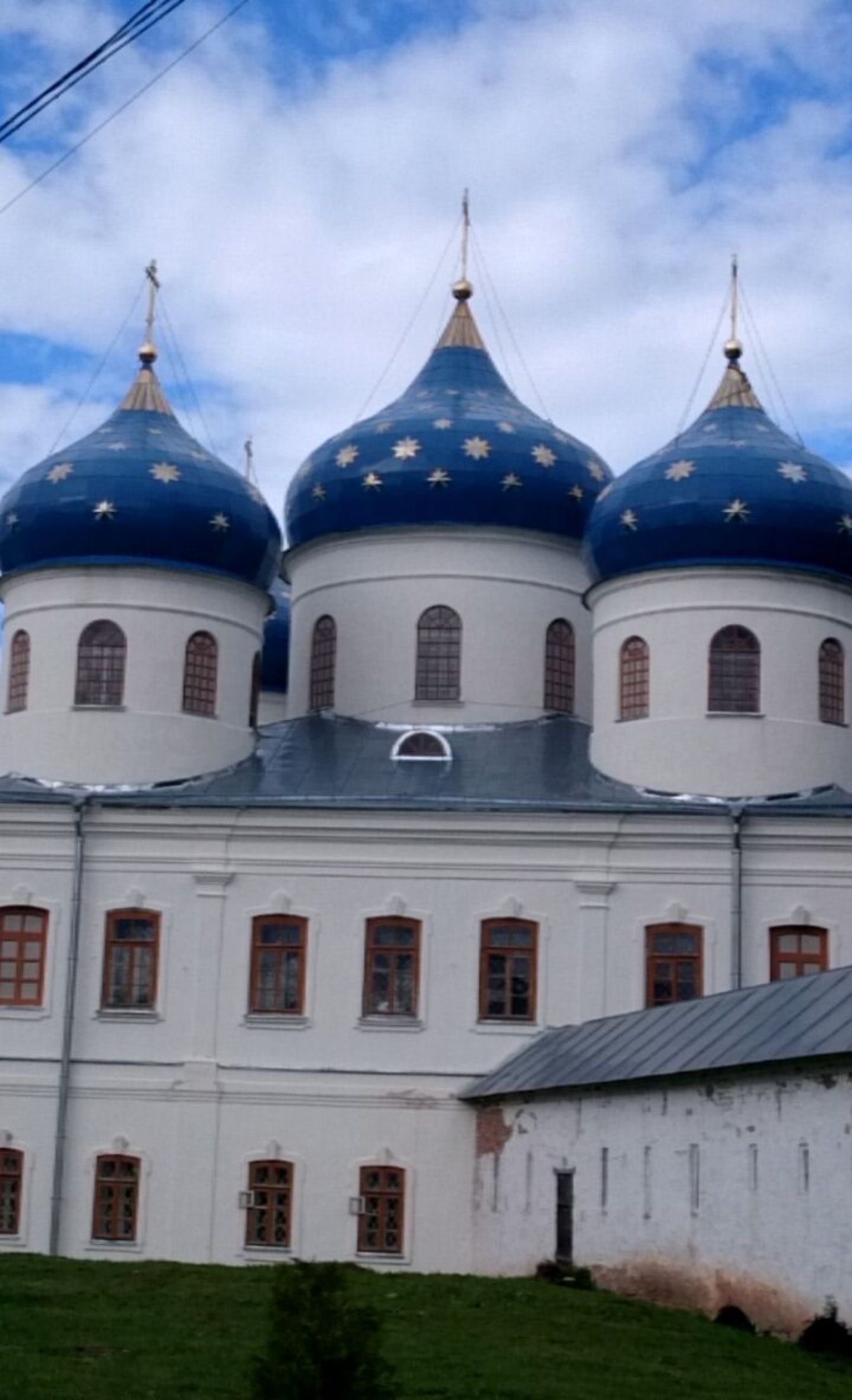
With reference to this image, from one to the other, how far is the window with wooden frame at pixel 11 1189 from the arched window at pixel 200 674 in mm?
5477

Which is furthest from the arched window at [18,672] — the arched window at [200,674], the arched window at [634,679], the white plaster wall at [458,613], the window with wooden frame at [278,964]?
the arched window at [634,679]

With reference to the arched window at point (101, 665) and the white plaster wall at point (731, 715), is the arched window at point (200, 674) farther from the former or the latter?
the white plaster wall at point (731, 715)

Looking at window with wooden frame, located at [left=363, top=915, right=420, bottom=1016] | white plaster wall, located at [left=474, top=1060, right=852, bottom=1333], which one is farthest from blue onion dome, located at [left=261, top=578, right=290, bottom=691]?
white plaster wall, located at [left=474, top=1060, right=852, bottom=1333]

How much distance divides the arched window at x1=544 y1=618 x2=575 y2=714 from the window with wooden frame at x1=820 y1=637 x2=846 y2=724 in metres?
→ 3.83

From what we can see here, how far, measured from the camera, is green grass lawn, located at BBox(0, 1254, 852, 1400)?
1252 centimetres

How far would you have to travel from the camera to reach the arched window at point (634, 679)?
2500cm

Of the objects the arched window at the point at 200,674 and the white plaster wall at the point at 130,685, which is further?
the arched window at the point at 200,674

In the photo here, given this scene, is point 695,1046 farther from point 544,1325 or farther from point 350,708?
point 350,708

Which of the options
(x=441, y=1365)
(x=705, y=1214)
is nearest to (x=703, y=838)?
(x=705, y=1214)

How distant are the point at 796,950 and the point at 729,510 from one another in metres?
4.99

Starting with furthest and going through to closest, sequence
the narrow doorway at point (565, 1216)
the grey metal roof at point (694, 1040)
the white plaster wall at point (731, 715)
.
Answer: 1. the white plaster wall at point (731, 715)
2. the narrow doorway at point (565, 1216)
3. the grey metal roof at point (694, 1040)

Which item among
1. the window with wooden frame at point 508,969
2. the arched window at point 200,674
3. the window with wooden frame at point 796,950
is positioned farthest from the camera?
the arched window at point 200,674

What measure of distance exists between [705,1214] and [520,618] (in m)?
11.9

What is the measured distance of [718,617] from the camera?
24734 mm
